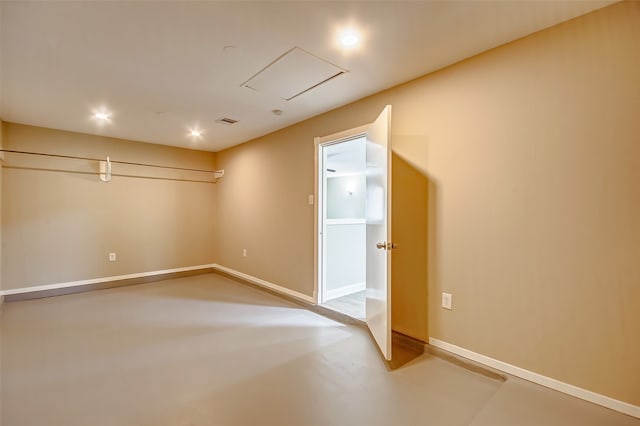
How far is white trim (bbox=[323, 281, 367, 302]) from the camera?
11.7ft

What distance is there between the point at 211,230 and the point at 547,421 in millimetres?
5212

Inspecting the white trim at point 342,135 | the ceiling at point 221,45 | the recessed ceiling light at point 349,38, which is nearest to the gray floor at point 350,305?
the white trim at point 342,135

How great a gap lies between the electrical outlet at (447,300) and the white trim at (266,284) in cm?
163

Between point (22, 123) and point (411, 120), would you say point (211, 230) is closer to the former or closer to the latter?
point (22, 123)

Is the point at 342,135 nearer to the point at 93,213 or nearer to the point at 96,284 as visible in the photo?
the point at 93,213

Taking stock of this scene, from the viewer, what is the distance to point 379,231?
2.34 m

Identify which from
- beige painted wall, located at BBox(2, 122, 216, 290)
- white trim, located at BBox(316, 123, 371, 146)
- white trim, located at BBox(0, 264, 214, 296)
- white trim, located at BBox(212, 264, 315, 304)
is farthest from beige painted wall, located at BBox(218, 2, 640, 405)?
white trim, located at BBox(0, 264, 214, 296)

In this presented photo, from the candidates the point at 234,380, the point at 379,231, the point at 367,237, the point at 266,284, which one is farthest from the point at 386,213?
the point at 266,284

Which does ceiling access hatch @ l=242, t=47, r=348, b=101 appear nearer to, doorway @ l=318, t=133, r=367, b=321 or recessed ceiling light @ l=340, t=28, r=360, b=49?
recessed ceiling light @ l=340, t=28, r=360, b=49

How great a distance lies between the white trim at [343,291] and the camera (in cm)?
356

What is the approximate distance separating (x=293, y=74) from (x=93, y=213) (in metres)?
3.83

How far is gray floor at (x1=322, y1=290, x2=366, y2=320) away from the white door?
0.40 metres

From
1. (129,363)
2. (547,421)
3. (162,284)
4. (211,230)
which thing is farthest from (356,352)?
(211,230)

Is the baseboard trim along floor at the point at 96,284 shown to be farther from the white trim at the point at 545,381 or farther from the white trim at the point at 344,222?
the white trim at the point at 545,381
